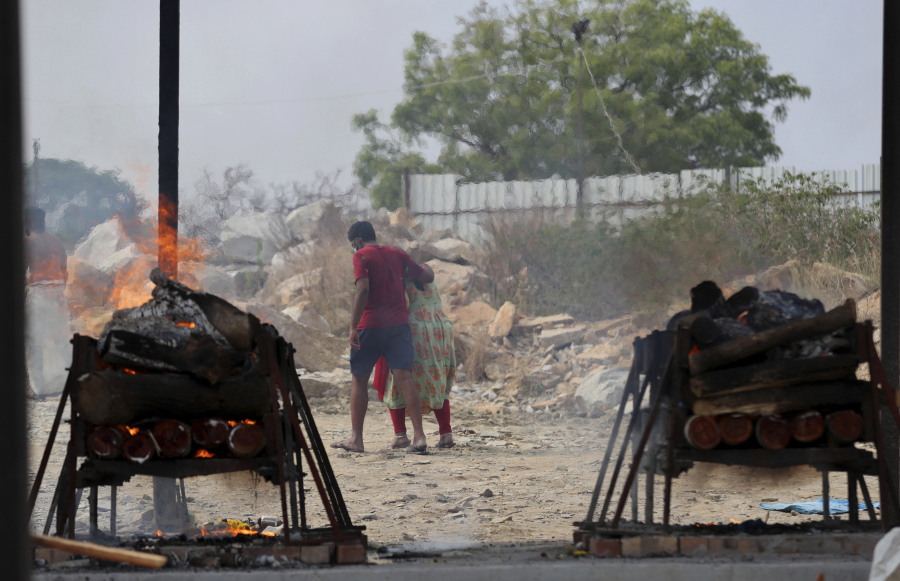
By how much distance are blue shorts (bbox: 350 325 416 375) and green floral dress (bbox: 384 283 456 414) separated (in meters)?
0.19

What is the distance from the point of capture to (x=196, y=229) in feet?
71.9

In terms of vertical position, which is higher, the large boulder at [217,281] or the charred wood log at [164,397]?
the large boulder at [217,281]

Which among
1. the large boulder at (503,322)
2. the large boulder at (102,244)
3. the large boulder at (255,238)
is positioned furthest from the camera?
the large boulder at (255,238)

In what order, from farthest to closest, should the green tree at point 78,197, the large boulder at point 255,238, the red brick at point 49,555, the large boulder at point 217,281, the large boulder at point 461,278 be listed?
the green tree at point 78,197
the large boulder at point 255,238
the large boulder at point 217,281
the large boulder at point 461,278
the red brick at point 49,555

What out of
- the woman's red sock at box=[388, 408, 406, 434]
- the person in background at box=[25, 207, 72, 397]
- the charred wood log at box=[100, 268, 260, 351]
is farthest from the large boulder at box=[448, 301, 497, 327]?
the charred wood log at box=[100, 268, 260, 351]

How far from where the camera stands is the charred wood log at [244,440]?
3.52 metres

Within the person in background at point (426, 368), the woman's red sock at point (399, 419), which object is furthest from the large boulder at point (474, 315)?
the woman's red sock at point (399, 419)

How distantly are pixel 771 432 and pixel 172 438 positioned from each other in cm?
232

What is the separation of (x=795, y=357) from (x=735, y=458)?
466 mm

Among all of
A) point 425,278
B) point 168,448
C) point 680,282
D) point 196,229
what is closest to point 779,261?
point 680,282

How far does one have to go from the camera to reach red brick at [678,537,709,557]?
11.3ft

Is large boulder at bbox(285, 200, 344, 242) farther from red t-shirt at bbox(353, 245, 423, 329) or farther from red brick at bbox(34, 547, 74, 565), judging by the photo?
red brick at bbox(34, 547, 74, 565)

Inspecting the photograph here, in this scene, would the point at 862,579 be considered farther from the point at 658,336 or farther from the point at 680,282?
the point at 680,282

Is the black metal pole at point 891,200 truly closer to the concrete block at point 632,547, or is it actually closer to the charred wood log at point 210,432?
the concrete block at point 632,547
